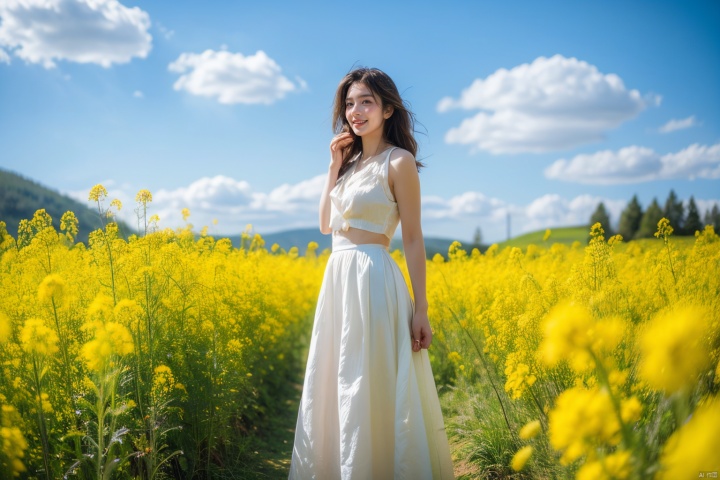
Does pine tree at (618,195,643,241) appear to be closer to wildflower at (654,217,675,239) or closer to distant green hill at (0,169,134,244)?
distant green hill at (0,169,134,244)

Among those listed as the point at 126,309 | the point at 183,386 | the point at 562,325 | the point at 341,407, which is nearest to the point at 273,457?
the point at 183,386

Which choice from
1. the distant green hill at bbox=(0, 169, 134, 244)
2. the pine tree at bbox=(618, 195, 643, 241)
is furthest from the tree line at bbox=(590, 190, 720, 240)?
the distant green hill at bbox=(0, 169, 134, 244)

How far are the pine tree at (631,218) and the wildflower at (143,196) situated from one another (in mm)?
45747

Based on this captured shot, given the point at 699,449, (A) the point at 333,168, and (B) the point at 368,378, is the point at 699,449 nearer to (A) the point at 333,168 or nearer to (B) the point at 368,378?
(B) the point at 368,378

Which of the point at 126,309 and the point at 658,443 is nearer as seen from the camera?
the point at 658,443

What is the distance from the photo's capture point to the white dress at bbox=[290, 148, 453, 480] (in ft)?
8.16

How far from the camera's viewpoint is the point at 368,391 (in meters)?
2.55

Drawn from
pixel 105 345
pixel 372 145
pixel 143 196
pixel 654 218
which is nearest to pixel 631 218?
pixel 654 218

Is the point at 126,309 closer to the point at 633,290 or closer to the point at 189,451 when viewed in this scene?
the point at 189,451

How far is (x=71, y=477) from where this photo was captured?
2383mm

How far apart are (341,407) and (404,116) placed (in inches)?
64.1

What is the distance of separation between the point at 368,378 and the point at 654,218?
37381 millimetres

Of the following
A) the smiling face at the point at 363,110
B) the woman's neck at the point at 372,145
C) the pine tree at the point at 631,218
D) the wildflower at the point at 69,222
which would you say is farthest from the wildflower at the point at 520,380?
the pine tree at the point at 631,218

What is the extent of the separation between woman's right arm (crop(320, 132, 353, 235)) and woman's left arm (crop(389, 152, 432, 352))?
474 millimetres
